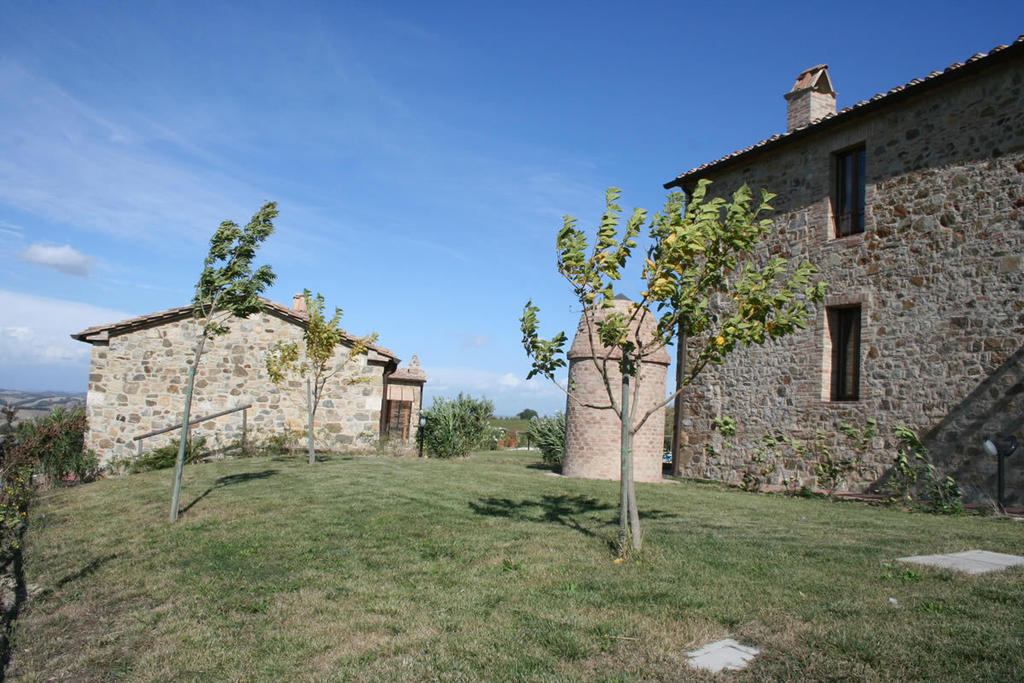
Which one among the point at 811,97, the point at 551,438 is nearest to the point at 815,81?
the point at 811,97

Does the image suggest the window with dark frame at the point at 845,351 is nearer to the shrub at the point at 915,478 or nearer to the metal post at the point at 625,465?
the shrub at the point at 915,478

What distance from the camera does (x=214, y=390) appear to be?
17.8 meters

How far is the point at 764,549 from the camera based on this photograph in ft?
21.8

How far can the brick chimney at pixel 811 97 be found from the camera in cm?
1518

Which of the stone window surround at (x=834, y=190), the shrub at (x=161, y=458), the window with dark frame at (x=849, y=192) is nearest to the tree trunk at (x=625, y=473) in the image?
the stone window surround at (x=834, y=190)

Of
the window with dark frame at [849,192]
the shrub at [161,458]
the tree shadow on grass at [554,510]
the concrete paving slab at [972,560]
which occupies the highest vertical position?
the window with dark frame at [849,192]

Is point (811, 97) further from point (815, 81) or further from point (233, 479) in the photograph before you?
point (233, 479)

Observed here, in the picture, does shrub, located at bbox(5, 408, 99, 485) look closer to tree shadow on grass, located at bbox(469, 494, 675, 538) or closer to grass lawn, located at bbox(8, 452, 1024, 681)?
grass lawn, located at bbox(8, 452, 1024, 681)

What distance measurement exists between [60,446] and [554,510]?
13.5m

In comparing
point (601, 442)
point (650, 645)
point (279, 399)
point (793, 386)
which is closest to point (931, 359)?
point (793, 386)

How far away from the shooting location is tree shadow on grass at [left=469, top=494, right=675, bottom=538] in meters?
8.36

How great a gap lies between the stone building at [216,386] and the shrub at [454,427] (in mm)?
2193

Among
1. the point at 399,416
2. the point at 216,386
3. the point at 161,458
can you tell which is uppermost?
the point at 216,386

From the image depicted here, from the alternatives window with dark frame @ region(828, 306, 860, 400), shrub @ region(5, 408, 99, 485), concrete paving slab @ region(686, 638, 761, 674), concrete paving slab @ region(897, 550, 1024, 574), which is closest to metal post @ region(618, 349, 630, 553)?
concrete paving slab @ region(686, 638, 761, 674)
